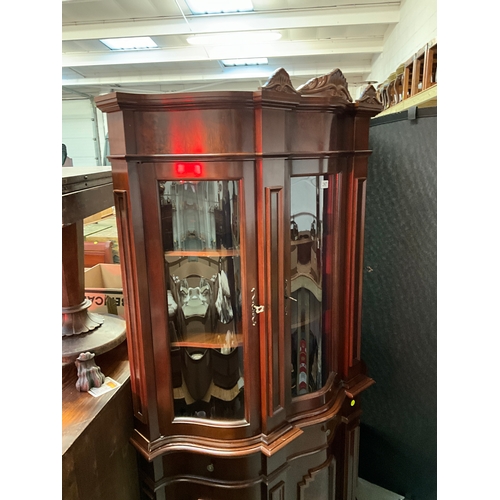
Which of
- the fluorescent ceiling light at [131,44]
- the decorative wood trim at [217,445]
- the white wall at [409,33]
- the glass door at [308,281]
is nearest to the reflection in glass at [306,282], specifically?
the glass door at [308,281]

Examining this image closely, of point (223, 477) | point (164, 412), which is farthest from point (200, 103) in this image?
point (223, 477)

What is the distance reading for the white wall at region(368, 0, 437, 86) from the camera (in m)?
2.16

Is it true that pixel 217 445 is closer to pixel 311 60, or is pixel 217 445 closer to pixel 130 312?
pixel 130 312

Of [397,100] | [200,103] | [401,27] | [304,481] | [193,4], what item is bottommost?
[304,481]

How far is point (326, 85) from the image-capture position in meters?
1.09

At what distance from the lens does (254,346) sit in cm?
117

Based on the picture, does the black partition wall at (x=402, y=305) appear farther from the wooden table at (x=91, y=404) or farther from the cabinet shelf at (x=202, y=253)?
the wooden table at (x=91, y=404)

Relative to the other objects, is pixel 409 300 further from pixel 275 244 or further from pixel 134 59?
pixel 134 59

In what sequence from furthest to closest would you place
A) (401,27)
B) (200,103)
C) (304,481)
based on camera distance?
1. (401,27)
2. (304,481)
3. (200,103)

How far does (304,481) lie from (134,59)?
4373 mm

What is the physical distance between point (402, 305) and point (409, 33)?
205 centimetres

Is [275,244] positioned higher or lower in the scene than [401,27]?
lower

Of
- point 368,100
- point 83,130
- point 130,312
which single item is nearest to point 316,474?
point 130,312

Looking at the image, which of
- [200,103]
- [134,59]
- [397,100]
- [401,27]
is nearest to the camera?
[200,103]
